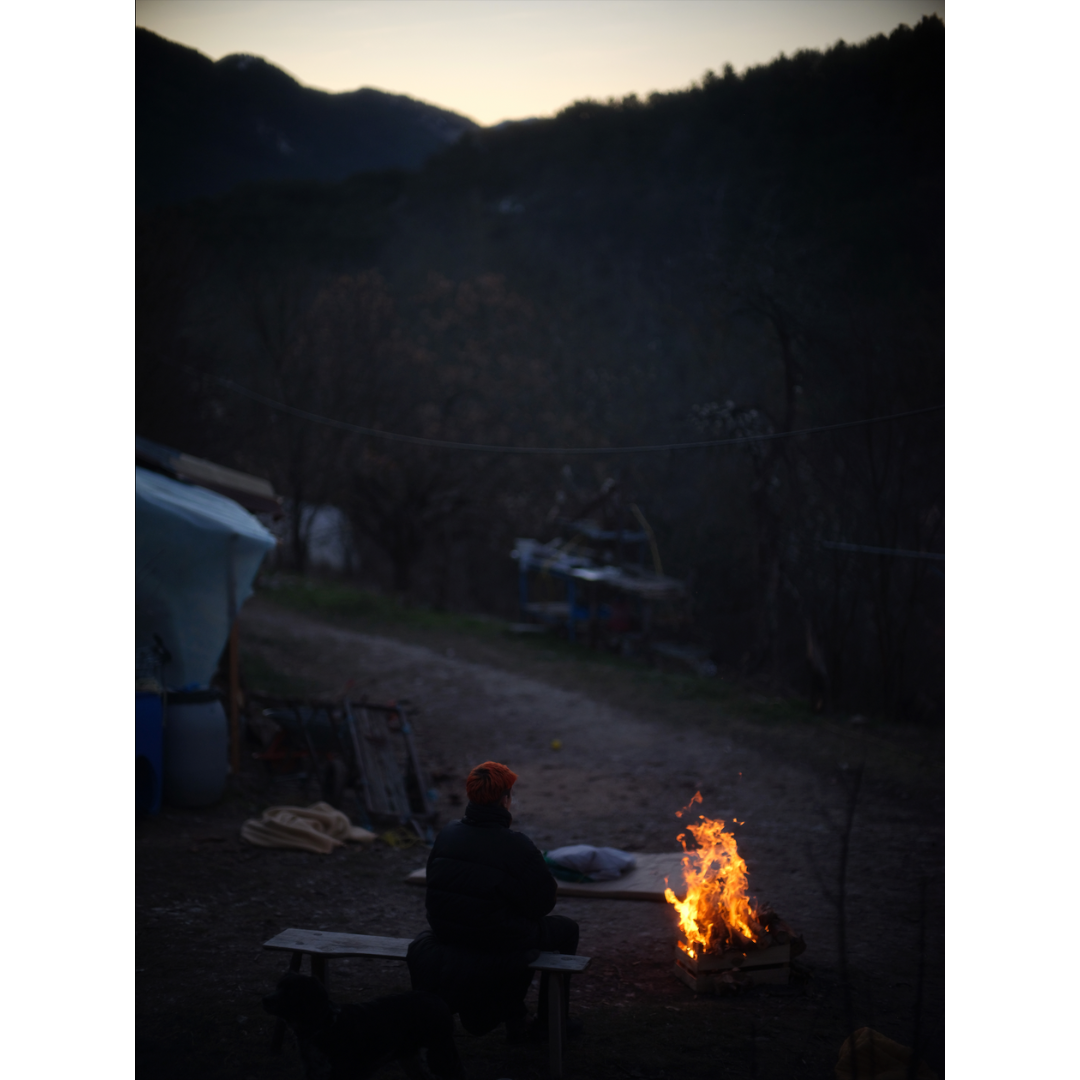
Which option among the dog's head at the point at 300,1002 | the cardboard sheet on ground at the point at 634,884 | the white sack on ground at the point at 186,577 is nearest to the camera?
the dog's head at the point at 300,1002

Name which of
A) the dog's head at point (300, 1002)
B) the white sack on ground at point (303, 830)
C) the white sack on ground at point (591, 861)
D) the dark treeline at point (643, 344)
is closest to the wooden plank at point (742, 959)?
the white sack on ground at point (591, 861)

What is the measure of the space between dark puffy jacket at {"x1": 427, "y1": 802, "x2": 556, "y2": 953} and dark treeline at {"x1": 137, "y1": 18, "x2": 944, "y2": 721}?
5.50m

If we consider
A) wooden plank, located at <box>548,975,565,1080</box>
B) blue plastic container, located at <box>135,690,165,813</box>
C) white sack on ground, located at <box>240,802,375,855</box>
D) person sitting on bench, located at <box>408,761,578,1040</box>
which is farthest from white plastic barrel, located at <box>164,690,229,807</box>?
wooden plank, located at <box>548,975,565,1080</box>

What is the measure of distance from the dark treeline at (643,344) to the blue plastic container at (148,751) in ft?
22.0

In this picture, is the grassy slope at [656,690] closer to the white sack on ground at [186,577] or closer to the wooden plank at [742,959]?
the white sack on ground at [186,577]

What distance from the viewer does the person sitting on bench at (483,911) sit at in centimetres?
340

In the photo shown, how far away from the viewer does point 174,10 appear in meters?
5.34

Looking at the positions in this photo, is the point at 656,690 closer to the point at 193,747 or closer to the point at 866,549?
the point at 866,549

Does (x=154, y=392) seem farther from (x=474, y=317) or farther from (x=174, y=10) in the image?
(x=474, y=317)

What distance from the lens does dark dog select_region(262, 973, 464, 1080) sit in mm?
2801

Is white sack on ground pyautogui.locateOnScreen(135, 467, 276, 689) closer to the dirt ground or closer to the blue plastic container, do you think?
the blue plastic container

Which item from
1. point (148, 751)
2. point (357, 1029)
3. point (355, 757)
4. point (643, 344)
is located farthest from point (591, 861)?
point (643, 344)

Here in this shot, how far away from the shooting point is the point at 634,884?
5.58 metres

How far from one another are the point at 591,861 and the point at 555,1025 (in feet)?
7.38
